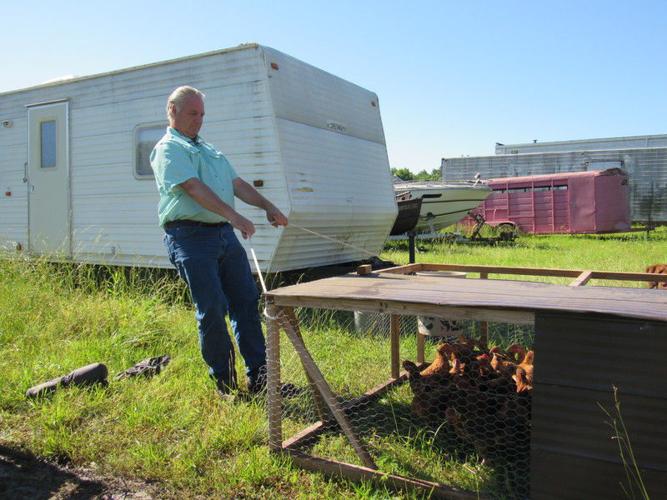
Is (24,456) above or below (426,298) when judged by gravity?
below

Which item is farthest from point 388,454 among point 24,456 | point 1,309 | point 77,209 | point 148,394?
point 77,209

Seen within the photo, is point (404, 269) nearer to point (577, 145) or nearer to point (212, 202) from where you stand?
point (212, 202)

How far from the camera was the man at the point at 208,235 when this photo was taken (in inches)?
123

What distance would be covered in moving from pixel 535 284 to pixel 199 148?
1.91 metres

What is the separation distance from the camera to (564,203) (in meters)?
16.1

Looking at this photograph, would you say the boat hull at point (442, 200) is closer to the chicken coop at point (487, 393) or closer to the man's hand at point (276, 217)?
the chicken coop at point (487, 393)

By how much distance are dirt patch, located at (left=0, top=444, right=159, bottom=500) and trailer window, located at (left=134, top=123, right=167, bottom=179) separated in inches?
159

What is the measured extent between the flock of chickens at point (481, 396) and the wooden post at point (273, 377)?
0.82 metres

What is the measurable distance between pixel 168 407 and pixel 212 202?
1.18 m

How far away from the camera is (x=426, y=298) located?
232 cm

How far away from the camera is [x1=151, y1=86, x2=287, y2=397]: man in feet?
10.3

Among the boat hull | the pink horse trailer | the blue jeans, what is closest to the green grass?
the blue jeans

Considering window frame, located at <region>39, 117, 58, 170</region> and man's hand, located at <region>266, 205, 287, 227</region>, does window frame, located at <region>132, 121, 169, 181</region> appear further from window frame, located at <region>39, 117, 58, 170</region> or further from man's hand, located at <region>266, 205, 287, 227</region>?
man's hand, located at <region>266, 205, 287, 227</region>

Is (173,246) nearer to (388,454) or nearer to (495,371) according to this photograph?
(388,454)
